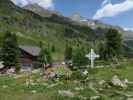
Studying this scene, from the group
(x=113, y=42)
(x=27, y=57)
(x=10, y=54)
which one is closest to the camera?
(x=10, y=54)

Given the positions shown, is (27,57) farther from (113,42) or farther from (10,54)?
(10,54)

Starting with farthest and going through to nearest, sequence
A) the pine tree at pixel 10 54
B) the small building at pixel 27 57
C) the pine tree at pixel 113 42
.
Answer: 1. the small building at pixel 27 57
2. the pine tree at pixel 113 42
3. the pine tree at pixel 10 54

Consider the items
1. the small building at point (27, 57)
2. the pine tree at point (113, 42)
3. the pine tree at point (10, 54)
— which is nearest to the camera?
the pine tree at point (10, 54)

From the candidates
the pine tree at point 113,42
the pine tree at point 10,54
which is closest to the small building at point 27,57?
the pine tree at point 113,42

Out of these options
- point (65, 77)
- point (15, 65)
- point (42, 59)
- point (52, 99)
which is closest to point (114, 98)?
point (52, 99)

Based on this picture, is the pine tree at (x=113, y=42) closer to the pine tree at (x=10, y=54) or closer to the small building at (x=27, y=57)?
the pine tree at (x=10, y=54)

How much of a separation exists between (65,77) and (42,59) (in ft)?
321

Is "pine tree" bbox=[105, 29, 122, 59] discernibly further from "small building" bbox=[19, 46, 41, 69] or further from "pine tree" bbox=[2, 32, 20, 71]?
"small building" bbox=[19, 46, 41, 69]

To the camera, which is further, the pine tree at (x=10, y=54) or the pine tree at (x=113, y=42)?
the pine tree at (x=113, y=42)

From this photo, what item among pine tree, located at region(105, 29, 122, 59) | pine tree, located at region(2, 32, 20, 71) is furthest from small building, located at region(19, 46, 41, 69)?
pine tree, located at region(2, 32, 20, 71)

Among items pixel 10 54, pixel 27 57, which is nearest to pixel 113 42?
pixel 10 54

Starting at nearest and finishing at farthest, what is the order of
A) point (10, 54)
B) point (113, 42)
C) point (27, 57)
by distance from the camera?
point (10, 54) < point (113, 42) < point (27, 57)

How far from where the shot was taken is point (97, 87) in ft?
95.1

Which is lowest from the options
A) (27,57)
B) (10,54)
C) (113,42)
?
(27,57)
